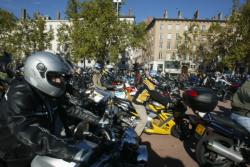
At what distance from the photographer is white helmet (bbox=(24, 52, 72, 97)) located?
260 centimetres

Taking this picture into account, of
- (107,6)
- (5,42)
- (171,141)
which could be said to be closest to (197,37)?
(107,6)

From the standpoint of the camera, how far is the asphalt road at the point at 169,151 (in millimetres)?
5258

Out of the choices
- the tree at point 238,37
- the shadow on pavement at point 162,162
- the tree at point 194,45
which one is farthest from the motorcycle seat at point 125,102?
the tree at point 194,45

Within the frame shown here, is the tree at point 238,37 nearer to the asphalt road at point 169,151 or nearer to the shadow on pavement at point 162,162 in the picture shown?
the asphalt road at point 169,151

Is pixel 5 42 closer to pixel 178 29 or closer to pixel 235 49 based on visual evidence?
pixel 235 49

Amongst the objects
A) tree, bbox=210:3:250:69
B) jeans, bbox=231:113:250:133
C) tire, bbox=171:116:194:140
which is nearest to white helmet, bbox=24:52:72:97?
jeans, bbox=231:113:250:133

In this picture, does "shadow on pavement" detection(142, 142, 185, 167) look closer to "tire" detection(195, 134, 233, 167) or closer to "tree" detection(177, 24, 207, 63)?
"tire" detection(195, 134, 233, 167)

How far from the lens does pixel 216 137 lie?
178 inches

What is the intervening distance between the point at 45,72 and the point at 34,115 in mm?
485

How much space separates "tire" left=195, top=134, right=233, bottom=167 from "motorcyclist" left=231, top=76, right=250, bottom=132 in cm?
38

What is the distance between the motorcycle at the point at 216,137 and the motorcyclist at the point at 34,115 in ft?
7.75

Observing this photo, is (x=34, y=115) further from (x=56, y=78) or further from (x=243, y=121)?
(x=243, y=121)

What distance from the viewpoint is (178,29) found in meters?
72.1

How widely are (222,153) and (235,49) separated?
1070 inches
